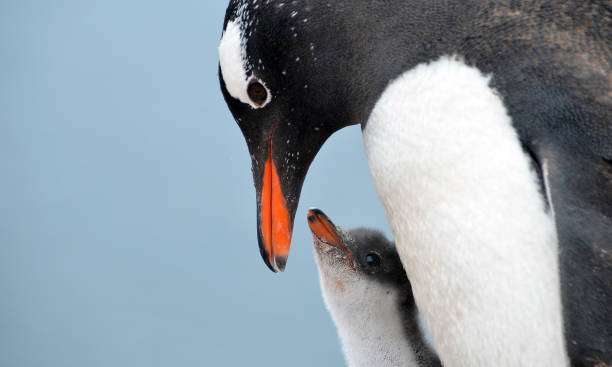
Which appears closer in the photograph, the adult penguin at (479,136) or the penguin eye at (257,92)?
the adult penguin at (479,136)

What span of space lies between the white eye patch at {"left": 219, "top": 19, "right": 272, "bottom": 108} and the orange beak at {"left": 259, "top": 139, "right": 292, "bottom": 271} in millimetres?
68

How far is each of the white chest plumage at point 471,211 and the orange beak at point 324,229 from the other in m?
0.49

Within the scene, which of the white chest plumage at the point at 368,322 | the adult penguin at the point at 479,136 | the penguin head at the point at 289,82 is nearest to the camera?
the adult penguin at the point at 479,136

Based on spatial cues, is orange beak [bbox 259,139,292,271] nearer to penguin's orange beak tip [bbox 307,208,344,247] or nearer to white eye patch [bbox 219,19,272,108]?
white eye patch [bbox 219,19,272,108]

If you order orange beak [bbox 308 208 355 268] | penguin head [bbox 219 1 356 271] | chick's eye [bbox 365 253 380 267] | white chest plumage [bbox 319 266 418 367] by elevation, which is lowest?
white chest plumage [bbox 319 266 418 367]

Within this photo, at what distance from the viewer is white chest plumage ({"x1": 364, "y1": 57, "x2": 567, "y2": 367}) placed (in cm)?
58

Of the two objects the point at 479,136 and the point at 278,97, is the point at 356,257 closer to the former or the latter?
the point at 278,97

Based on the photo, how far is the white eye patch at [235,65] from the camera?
0.73m

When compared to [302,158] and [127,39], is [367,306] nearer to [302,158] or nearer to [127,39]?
[302,158]

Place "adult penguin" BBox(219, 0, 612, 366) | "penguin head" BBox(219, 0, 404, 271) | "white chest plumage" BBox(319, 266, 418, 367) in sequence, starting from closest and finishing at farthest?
"adult penguin" BBox(219, 0, 612, 366) → "penguin head" BBox(219, 0, 404, 271) → "white chest plumage" BBox(319, 266, 418, 367)

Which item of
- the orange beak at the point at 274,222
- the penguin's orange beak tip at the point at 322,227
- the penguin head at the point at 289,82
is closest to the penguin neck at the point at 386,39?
the penguin head at the point at 289,82

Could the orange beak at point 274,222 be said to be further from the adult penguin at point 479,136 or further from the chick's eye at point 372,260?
the chick's eye at point 372,260

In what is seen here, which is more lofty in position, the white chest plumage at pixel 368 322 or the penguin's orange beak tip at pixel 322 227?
the penguin's orange beak tip at pixel 322 227

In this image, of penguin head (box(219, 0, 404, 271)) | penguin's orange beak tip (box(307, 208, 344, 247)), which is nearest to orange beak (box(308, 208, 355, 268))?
penguin's orange beak tip (box(307, 208, 344, 247))
